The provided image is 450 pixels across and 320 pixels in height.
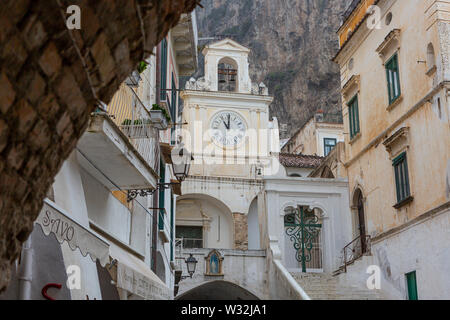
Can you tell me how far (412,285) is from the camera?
17.4m

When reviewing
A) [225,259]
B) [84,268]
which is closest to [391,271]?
[225,259]

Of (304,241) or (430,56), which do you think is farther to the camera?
(304,241)

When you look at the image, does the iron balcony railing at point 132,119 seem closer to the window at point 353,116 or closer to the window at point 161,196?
the window at point 161,196

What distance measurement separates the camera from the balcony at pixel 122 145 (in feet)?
29.2

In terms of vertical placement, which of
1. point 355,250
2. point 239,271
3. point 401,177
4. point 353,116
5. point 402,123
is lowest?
point 239,271

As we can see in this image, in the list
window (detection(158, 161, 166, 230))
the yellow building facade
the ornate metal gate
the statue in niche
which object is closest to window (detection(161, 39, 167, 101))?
window (detection(158, 161, 166, 230))

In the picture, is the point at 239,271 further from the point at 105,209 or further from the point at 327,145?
the point at 327,145

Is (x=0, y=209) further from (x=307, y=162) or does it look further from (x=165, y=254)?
(x=307, y=162)

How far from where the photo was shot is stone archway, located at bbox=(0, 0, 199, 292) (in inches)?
114

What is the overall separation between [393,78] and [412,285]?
6416 millimetres

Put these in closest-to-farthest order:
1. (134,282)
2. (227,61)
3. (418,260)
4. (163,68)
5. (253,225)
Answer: (134,282) → (163,68) → (418,260) → (253,225) → (227,61)

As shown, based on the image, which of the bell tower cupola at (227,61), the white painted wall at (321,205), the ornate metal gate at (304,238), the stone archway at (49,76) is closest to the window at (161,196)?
the white painted wall at (321,205)

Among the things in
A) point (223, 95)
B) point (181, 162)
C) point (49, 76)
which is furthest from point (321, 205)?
point (49, 76)

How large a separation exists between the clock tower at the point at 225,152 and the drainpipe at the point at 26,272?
23163 mm
